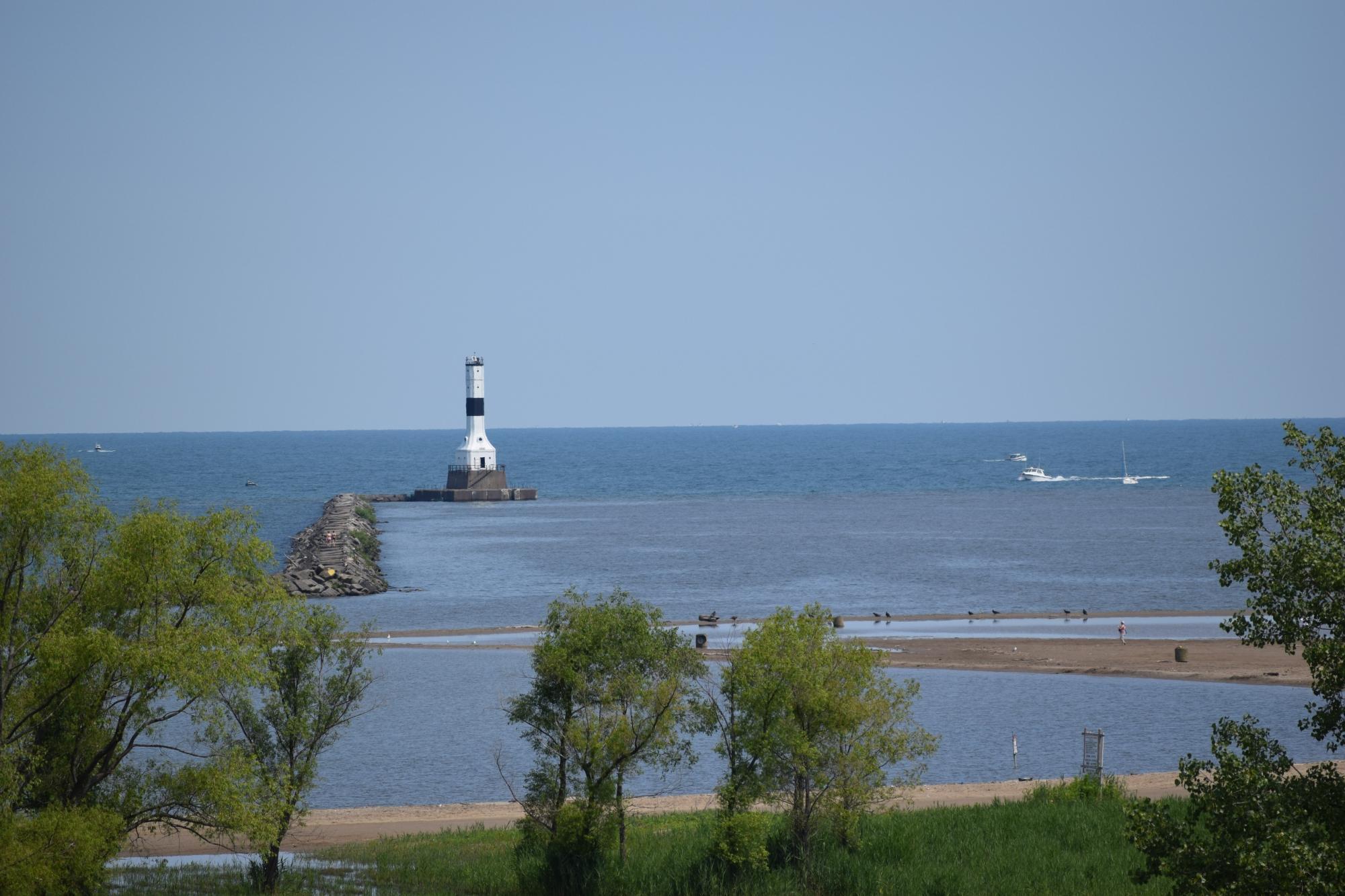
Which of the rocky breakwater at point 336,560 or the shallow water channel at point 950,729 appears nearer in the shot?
the shallow water channel at point 950,729

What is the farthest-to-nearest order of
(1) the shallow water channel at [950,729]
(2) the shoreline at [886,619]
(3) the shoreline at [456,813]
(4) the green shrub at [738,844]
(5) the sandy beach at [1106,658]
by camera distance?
(2) the shoreline at [886,619]
(5) the sandy beach at [1106,658]
(1) the shallow water channel at [950,729]
(3) the shoreline at [456,813]
(4) the green shrub at [738,844]

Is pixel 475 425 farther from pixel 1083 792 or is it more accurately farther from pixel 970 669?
pixel 1083 792

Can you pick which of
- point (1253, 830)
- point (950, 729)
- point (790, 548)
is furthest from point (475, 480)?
point (1253, 830)

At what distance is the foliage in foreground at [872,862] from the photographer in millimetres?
25812

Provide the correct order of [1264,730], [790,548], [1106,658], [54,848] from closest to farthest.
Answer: [1264,730], [54,848], [1106,658], [790,548]

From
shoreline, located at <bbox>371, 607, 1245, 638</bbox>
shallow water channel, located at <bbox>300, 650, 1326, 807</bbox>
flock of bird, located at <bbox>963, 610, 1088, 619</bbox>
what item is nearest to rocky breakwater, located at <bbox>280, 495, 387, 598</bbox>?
shoreline, located at <bbox>371, 607, 1245, 638</bbox>

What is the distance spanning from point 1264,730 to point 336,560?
259 ft

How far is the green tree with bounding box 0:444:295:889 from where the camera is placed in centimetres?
2177

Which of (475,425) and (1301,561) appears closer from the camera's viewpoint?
(1301,561)

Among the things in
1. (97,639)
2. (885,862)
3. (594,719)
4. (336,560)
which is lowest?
(885,862)

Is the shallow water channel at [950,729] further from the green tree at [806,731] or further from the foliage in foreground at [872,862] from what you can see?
the green tree at [806,731]

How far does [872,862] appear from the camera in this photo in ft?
88.6

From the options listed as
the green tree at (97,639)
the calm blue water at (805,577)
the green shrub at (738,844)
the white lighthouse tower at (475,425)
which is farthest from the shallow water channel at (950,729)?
the white lighthouse tower at (475,425)

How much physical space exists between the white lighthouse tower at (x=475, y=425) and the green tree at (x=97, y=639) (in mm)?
119438
